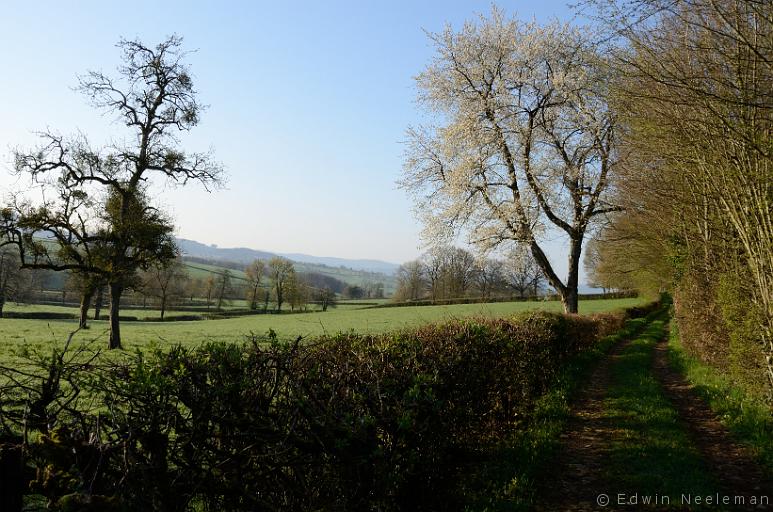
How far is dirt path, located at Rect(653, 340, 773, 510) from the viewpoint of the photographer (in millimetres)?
5318

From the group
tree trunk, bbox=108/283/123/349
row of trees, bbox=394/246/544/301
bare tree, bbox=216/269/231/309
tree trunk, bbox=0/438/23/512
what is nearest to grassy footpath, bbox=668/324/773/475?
tree trunk, bbox=0/438/23/512

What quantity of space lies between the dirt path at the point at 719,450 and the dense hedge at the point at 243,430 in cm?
311

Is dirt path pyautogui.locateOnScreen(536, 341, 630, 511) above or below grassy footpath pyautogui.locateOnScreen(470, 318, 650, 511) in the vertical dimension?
below

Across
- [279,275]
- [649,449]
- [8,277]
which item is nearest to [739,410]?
[649,449]

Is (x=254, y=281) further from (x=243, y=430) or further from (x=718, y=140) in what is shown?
(x=243, y=430)

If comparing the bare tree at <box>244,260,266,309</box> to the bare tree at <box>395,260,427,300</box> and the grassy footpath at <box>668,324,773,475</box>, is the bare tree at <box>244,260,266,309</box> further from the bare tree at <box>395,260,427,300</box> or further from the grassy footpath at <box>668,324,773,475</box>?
the grassy footpath at <box>668,324,773,475</box>

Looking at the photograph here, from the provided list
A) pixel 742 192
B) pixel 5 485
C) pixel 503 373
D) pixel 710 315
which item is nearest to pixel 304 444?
pixel 5 485

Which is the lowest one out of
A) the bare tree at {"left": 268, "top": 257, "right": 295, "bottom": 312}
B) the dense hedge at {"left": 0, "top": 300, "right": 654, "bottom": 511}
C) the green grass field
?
the green grass field

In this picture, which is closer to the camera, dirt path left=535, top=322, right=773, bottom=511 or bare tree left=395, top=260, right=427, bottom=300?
dirt path left=535, top=322, right=773, bottom=511

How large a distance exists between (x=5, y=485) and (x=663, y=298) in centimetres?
5293

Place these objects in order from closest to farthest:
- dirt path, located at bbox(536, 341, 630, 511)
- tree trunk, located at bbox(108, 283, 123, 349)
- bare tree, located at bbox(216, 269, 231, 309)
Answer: dirt path, located at bbox(536, 341, 630, 511), tree trunk, located at bbox(108, 283, 123, 349), bare tree, located at bbox(216, 269, 231, 309)

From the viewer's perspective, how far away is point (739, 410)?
8023mm

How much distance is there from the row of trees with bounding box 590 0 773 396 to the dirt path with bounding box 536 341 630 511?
114 inches

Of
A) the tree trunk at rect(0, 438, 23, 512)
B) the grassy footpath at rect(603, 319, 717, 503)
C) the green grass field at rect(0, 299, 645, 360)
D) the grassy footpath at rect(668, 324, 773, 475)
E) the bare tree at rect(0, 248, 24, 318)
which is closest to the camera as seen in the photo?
the tree trunk at rect(0, 438, 23, 512)
